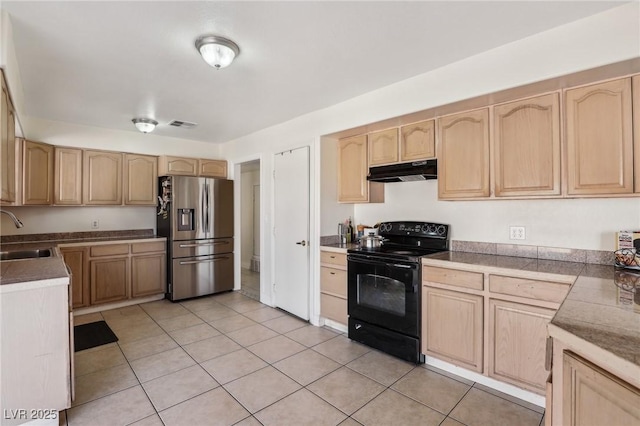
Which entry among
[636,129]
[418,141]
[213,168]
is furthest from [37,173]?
[636,129]

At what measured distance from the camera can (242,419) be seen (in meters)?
1.92

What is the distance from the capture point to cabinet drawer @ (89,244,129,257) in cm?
389

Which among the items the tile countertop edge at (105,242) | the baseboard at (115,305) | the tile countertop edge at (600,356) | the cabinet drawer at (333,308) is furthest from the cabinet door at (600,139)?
the baseboard at (115,305)

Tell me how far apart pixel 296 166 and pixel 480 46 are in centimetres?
217

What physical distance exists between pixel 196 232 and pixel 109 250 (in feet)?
3.50

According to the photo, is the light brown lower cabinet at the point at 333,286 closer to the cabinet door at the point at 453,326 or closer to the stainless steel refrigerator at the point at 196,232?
the cabinet door at the point at 453,326

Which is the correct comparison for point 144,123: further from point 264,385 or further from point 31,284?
point 264,385

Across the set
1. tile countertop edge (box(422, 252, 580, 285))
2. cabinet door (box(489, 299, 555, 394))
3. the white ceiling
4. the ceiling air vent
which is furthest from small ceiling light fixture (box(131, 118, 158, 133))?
cabinet door (box(489, 299, 555, 394))

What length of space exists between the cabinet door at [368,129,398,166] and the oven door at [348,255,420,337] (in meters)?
0.97

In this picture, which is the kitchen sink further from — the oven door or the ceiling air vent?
the oven door

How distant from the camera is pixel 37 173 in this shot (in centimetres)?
357

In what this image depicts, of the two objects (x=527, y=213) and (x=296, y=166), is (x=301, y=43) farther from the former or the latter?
(x=527, y=213)

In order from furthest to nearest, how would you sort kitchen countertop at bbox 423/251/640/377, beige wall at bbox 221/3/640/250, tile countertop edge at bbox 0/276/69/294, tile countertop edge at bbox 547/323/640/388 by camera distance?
beige wall at bbox 221/3/640/250 → tile countertop edge at bbox 0/276/69/294 → kitchen countertop at bbox 423/251/640/377 → tile countertop edge at bbox 547/323/640/388

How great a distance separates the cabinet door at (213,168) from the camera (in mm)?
4840
